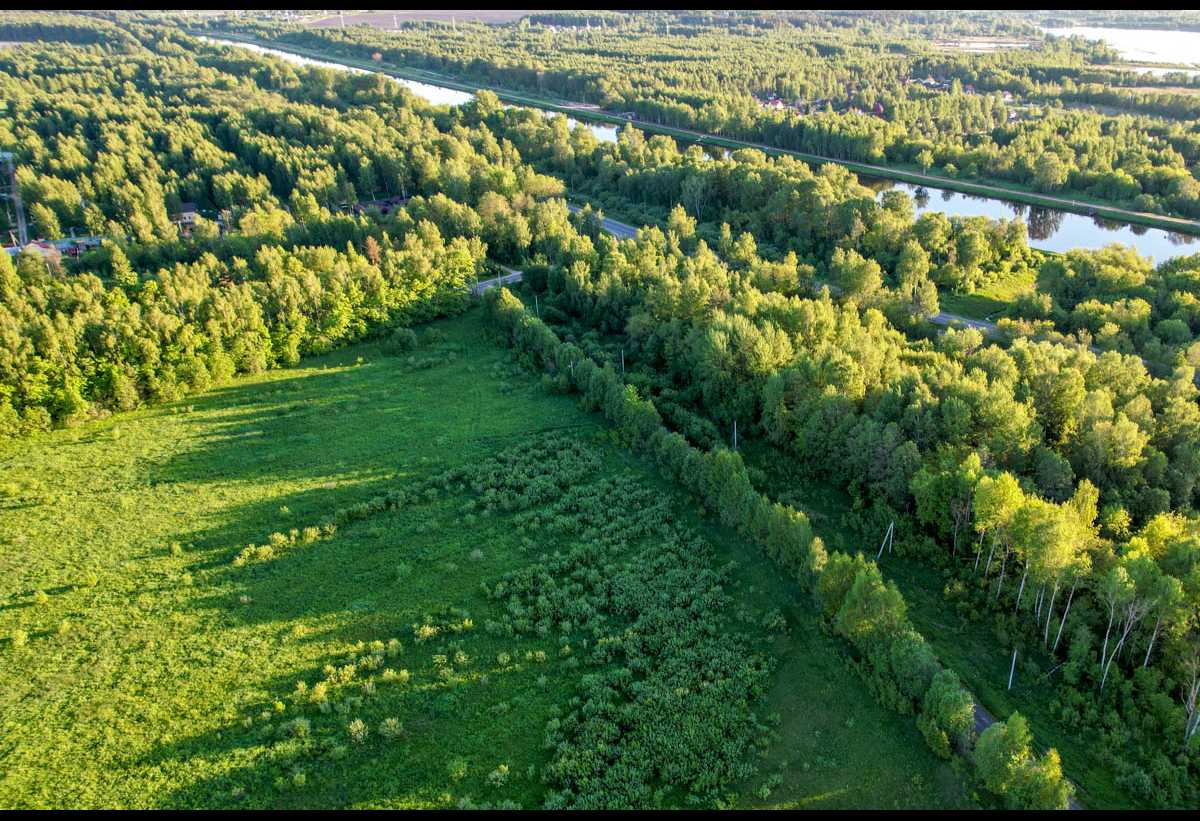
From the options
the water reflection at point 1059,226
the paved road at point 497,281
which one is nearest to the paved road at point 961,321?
the water reflection at point 1059,226

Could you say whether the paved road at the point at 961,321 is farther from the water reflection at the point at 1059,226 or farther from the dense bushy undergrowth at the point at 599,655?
the dense bushy undergrowth at the point at 599,655

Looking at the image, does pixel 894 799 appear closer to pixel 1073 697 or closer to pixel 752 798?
pixel 752 798

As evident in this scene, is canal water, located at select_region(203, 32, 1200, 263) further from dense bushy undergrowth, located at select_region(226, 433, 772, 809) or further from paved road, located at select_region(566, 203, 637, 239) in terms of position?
dense bushy undergrowth, located at select_region(226, 433, 772, 809)

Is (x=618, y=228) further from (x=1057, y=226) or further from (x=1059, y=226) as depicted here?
(x=1059, y=226)

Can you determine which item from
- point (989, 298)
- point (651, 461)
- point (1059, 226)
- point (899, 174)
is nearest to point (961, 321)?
point (989, 298)

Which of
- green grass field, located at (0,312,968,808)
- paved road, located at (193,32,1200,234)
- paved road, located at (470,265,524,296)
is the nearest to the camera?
green grass field, located at (0,312,968,808)

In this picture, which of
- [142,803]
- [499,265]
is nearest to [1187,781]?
[142,803]

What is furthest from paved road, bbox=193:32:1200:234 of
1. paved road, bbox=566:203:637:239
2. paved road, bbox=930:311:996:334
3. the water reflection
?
paved road, bbox=566:203:637:239

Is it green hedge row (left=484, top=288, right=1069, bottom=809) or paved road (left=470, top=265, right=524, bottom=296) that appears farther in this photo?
paved road (left=470, top=265, right=524, bottom=296)
